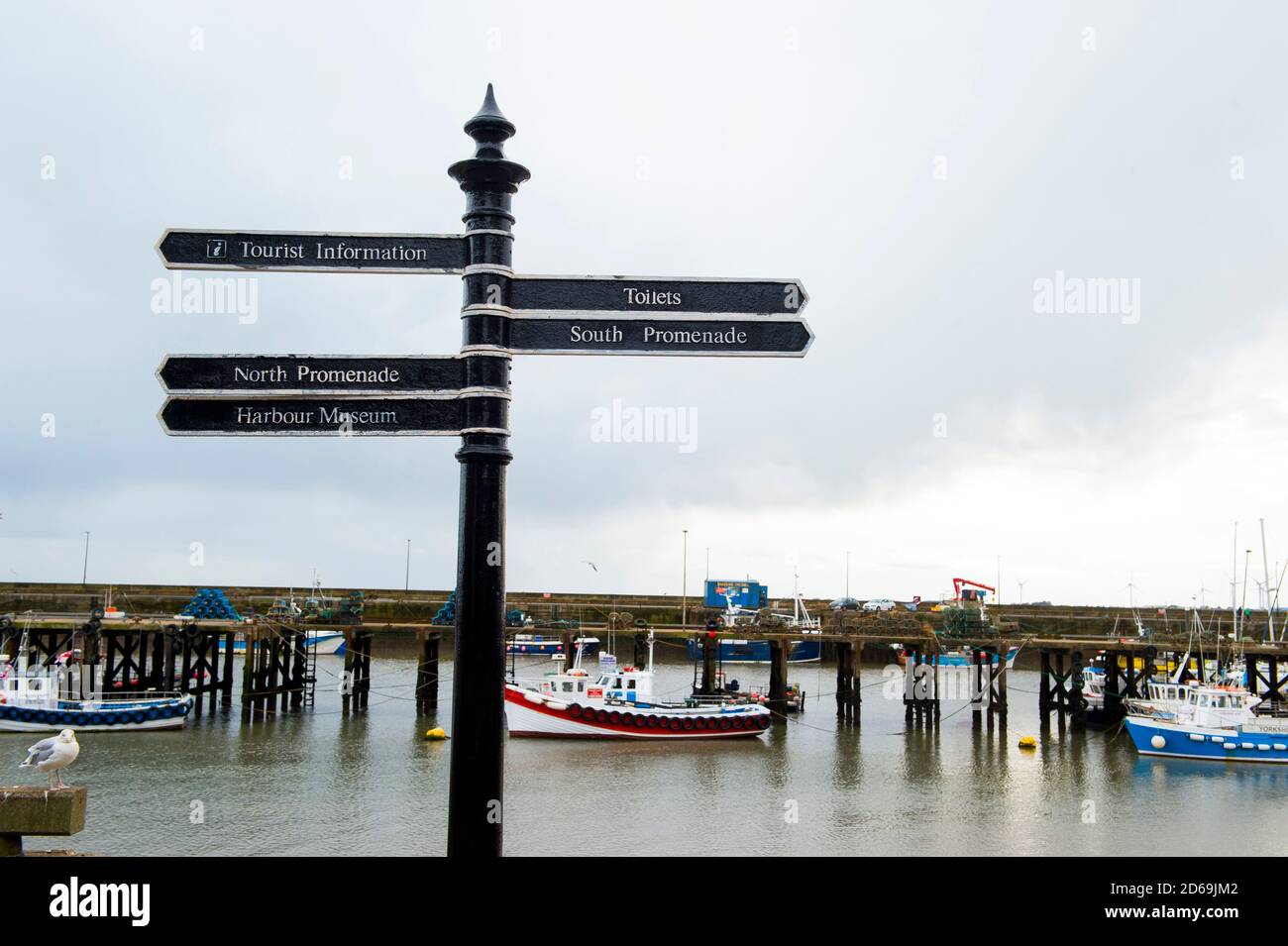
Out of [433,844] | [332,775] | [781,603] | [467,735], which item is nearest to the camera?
[467,735]

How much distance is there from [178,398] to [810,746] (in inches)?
1643

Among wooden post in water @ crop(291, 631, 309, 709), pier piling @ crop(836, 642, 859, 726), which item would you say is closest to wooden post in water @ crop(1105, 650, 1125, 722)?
pier piling @ crop(836, 642, 859, 726)

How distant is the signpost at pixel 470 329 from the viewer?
643cm

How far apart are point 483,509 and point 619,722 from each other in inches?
1639

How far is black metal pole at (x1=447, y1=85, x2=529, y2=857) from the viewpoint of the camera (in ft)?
19.8

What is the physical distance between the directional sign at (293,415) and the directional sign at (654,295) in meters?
1.02

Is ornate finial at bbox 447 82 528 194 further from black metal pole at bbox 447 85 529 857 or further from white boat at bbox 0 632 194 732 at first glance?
white boat at bbox 0 632 194 732

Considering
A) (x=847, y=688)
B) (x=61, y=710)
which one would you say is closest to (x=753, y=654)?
(x=847, y=688)

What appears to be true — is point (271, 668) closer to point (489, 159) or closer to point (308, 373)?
point (308, 373)

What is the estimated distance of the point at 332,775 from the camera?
34.9 meters

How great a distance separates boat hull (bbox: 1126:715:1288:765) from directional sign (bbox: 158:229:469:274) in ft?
152
